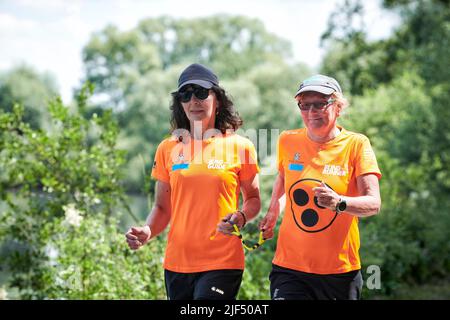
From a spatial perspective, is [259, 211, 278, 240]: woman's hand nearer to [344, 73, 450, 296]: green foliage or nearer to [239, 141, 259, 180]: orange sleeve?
[239, 141, 259, 180]: orange sleeve

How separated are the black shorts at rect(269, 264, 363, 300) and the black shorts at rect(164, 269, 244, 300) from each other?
→ 9.7 inches

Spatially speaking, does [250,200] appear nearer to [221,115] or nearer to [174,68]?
[221,115]

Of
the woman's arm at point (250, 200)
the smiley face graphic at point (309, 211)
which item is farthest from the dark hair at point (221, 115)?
the smiley face graphic at point (309, 211)

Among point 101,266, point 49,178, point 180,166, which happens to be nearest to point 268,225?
point 180,166

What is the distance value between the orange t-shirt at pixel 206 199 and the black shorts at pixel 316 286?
277 millimetres

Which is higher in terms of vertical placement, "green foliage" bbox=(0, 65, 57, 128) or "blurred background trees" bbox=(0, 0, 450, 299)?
"green foliage" bbox=(0, 65, 57, 128)

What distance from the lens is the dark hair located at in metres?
3.84

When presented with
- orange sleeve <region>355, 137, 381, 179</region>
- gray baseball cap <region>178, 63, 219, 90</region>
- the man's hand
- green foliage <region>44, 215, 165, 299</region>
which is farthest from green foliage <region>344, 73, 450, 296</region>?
the man's hand

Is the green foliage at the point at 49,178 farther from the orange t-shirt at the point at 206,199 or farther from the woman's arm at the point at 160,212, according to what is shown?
the orange t-shirt at the point at 206,199

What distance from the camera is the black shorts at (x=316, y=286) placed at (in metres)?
3.42

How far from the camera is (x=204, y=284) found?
3.49 metres
